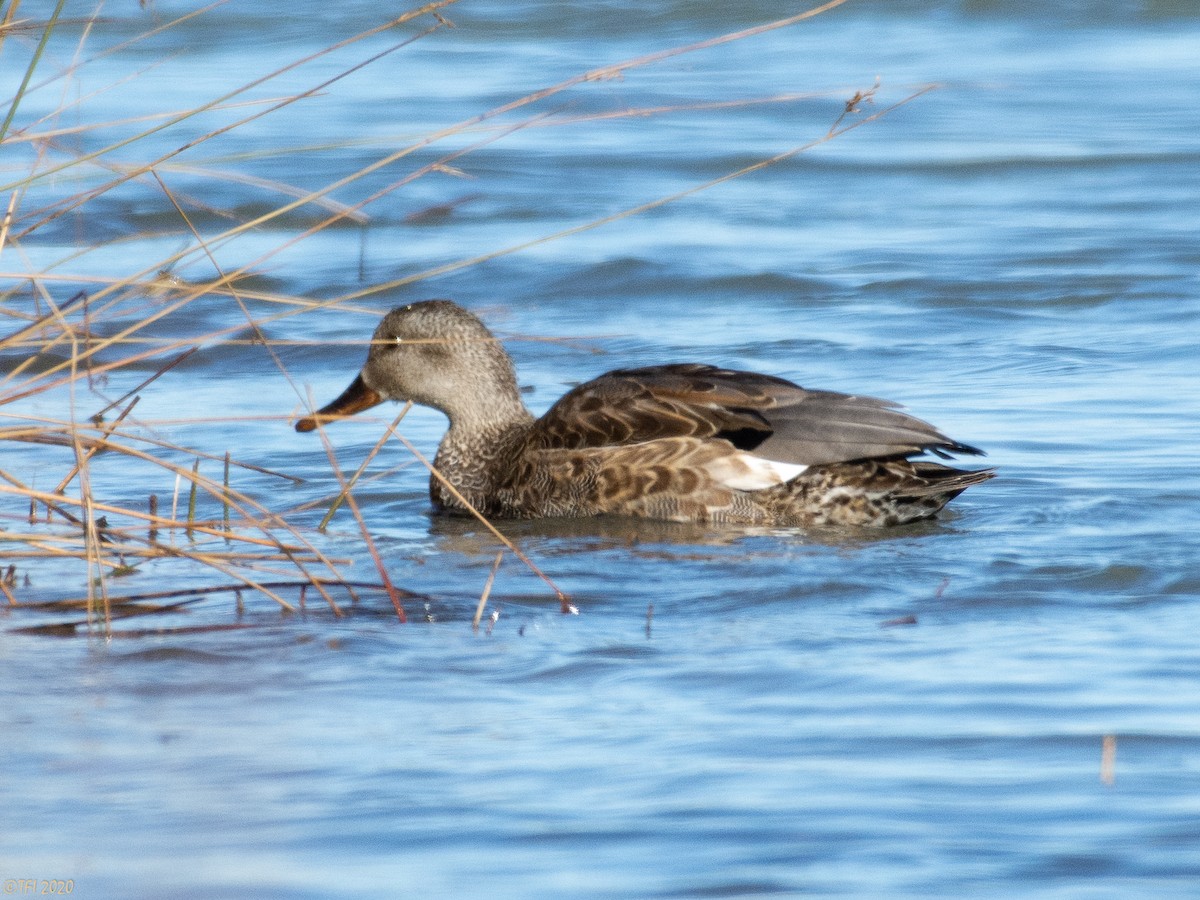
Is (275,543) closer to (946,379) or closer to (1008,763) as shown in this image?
(1008,763)

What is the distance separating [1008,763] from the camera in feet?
13.5

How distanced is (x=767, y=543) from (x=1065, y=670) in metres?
1.81

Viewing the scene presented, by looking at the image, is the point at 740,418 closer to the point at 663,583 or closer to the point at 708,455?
the point at 708,455

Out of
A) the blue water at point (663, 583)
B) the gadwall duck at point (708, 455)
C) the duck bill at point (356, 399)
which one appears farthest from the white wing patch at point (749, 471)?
the duck bill at point (356, 399)

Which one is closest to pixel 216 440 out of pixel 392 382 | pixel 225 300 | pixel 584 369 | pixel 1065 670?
pixel 392 382

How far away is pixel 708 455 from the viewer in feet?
22.6

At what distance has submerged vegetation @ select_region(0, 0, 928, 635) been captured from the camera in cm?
474

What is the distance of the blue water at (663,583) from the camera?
149 inches

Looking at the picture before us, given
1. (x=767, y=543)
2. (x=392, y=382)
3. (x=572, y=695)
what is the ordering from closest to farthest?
(x=572, y=695), (x=767, y=543), (x=392, y=382)

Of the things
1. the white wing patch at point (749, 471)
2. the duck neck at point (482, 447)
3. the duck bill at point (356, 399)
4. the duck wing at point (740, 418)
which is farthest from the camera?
the duck bill at point (356, 399)

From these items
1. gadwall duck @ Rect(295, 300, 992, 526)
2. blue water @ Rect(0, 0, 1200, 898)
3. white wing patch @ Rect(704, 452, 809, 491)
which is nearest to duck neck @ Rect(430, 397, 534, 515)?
gadwall duck @ Rect(295, 300, 992, 526)

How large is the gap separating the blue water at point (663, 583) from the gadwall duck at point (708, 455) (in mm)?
173

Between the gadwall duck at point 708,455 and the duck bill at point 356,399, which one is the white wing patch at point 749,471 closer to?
the gadwall duck at point 708,455

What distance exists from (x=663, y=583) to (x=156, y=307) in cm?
159
